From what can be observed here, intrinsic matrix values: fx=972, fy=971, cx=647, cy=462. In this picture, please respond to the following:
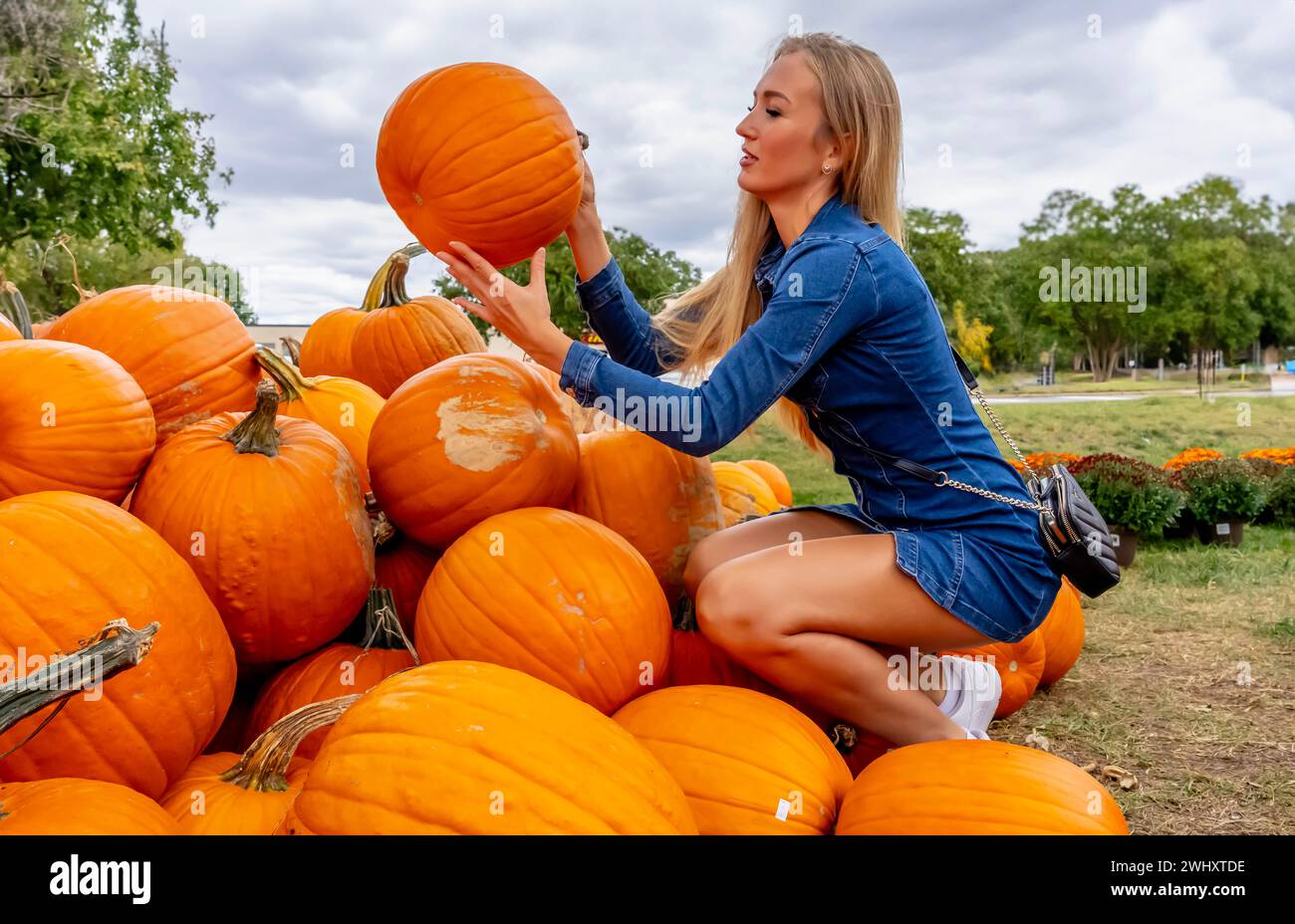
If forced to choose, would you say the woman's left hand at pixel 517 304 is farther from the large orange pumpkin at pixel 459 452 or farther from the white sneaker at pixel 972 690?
the white sneaker at pixel 972 690

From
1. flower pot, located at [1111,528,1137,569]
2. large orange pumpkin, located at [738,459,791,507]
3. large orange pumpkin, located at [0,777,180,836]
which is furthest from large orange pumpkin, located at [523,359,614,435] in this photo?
flower pot, located at [1111,528,1137,569]

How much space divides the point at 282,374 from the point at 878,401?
1496mm

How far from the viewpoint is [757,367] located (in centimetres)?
215

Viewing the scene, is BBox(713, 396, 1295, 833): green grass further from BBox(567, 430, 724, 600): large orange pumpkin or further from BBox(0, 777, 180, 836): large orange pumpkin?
BBox(0, 777, 180, 836): large orange pumpkin

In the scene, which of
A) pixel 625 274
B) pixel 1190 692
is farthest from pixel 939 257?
pixel 1190 692

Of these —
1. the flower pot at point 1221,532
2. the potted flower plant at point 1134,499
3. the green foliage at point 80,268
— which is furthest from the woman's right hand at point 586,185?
the green foliage at point 80,268

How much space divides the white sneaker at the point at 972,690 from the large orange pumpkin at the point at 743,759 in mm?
692

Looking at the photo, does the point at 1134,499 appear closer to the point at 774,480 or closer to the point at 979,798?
the point at 774,480

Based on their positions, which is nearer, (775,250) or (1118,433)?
(775,250)

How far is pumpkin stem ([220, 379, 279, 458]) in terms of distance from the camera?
6.93 ft

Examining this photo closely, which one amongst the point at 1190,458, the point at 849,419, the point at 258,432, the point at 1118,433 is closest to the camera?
the point at 258,432
